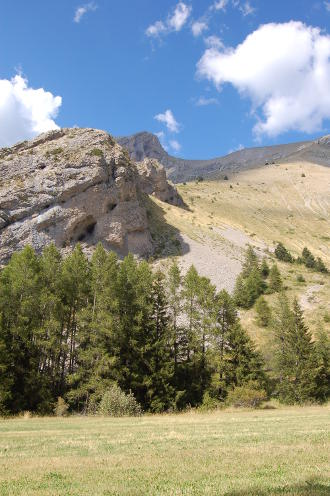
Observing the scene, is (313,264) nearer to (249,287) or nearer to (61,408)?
(249,287)

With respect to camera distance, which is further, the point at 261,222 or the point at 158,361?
the point at 261,222

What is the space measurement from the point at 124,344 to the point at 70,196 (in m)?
33.1

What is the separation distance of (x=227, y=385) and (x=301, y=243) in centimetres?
6312

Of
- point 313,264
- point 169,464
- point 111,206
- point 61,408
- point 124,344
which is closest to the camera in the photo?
point 169,464

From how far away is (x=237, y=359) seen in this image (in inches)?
1347

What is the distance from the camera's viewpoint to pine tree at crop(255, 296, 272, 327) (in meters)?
47.3

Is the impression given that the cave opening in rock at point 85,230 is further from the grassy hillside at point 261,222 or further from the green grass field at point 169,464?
the green grass field at point 169,464

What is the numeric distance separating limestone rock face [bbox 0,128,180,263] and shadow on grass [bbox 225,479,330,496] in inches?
2003

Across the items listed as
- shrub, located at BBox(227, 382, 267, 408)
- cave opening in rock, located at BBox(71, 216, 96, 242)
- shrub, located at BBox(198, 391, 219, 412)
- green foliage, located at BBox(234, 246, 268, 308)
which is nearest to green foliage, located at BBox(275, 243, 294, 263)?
green foliage, located at BBox(234, 246, 268, 308)

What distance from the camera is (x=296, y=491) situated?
6633mm

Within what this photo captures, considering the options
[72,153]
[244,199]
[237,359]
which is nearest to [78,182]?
[72,153]

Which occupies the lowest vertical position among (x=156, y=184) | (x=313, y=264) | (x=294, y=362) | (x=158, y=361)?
(x=294, y=362)

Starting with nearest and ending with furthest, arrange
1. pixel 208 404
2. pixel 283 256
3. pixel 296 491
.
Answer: pixel 296 491
pixel 208 404
pixel 283 256

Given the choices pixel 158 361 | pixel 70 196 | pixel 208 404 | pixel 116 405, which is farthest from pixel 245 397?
pixel 70 196
